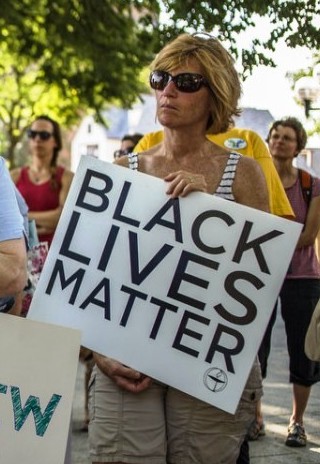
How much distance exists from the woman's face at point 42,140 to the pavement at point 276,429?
5.53 ft

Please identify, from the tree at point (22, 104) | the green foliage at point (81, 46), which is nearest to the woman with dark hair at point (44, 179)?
the green foliage at point (81, 46)

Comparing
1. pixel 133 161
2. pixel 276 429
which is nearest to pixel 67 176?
pixel 276 429

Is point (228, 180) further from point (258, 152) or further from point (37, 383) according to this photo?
point (258, 152)

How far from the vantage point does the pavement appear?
541 cm

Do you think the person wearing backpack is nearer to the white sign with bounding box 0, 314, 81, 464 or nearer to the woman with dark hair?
the woman with dark hair

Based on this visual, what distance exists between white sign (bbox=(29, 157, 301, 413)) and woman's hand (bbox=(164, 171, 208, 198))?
26mm

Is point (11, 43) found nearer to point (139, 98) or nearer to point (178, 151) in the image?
point (139, 98)

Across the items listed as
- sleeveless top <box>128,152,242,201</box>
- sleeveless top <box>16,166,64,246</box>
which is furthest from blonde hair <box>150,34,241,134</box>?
sleeveless top <box>16,166,64,246</box>

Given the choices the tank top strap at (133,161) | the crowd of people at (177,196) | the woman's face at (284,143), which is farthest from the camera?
the woman's face at (284,143)

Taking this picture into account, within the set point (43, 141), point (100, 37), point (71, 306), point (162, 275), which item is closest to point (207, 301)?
point (162, 275)

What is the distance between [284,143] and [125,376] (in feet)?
10.3

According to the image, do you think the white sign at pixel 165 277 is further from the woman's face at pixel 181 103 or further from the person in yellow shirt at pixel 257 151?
the person in yellow shirt at pixel 257 151

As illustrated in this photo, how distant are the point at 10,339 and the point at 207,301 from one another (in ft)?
1.89

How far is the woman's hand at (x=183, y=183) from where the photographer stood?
303cm
